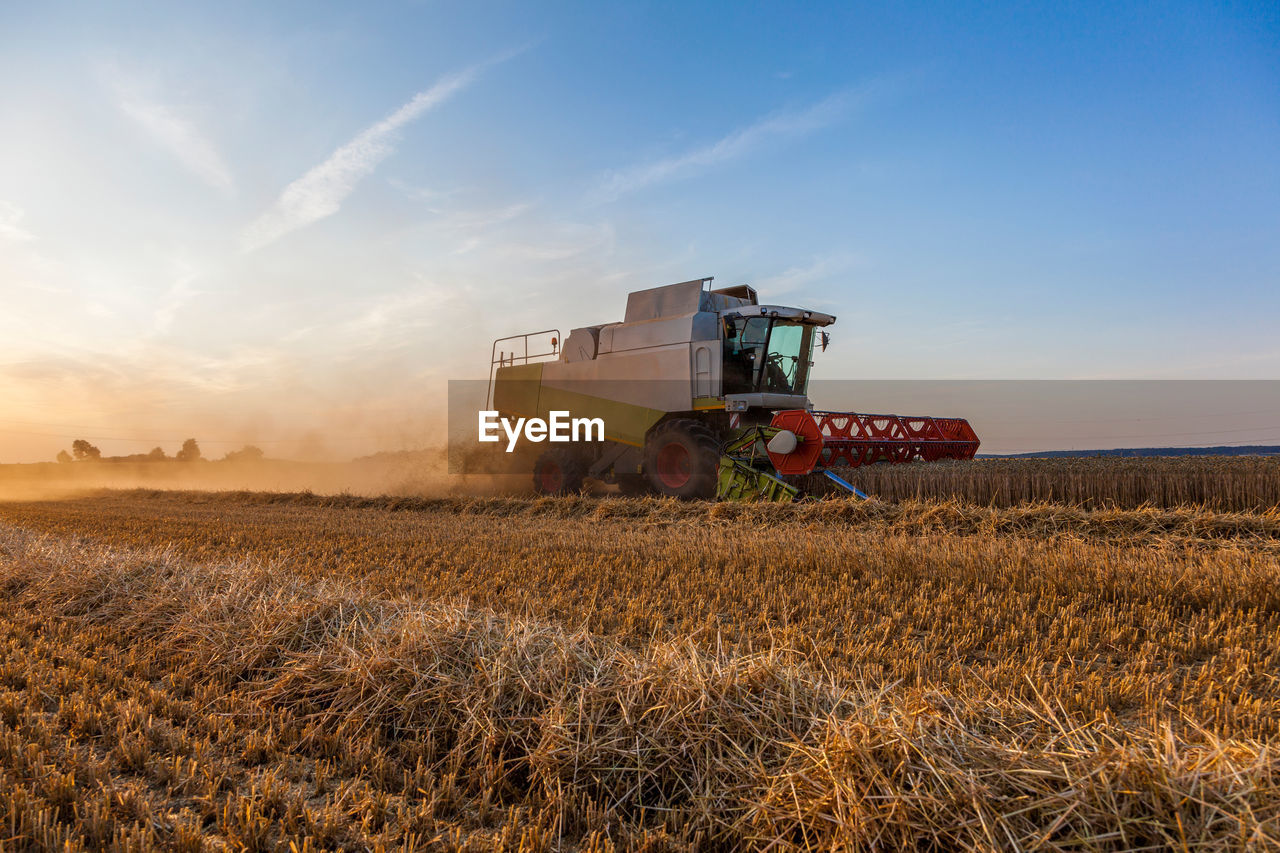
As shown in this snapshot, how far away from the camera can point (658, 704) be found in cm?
242

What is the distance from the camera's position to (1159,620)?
3.91m

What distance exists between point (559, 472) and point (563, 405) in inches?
54.8

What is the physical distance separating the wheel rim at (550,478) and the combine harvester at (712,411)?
0.05 m

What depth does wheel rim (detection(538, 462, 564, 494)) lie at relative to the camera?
14.3 metres

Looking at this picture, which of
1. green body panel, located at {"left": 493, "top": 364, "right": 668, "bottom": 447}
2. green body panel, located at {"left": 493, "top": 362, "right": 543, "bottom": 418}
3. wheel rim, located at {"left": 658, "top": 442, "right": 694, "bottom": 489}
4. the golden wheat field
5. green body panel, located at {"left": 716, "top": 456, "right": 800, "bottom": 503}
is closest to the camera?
the golden wheat field

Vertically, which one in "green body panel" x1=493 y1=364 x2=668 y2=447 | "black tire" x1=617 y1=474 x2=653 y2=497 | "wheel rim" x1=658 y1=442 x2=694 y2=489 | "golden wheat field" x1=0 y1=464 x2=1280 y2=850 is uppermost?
"green body panel" x1=493 y1=364 x2=668 y2=447

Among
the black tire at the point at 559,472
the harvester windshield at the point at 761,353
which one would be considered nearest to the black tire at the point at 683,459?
the harvester windshield at the point at 761,353

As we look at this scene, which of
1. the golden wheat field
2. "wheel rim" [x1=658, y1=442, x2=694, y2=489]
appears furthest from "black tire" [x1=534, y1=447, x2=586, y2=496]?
the golden wheat field

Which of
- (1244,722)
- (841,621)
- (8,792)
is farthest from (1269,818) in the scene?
(8,792)

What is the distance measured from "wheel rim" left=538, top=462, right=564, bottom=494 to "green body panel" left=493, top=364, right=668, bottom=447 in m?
1.14

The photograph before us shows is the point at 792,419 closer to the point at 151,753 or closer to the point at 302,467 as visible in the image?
the point at 151,753

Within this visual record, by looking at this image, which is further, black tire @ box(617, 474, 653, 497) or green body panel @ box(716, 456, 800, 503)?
black tire @ box(617, 474, 653, 497)

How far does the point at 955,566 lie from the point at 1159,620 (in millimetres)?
1549

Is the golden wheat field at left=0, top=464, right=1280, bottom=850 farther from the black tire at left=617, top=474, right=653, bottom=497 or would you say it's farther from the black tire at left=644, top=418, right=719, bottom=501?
the black tire at left=617, top=474, right=653, bottom=497
